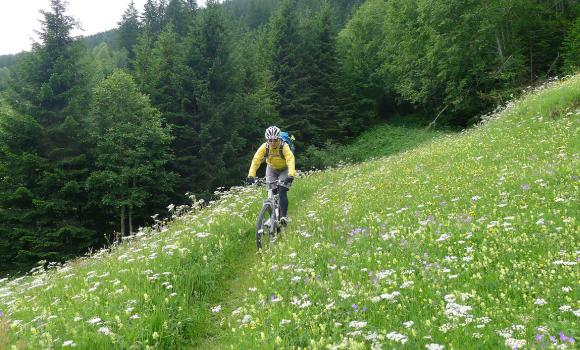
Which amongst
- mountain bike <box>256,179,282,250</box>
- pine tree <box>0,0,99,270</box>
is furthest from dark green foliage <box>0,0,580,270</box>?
mountain bike <box>256,179,282,250</box>

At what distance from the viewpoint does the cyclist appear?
36.2 ft

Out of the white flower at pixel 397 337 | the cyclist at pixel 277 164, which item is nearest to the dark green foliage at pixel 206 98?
the cyclist at pixel 277 164

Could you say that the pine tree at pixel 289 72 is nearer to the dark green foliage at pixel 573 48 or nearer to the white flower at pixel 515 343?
the dark green foliage at pixel 573 48

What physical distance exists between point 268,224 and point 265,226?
168mm

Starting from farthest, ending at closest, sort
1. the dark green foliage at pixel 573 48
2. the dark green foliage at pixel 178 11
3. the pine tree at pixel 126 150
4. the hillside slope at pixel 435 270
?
the dark green foliage at pixel 178 11 < the dark green foliage at pixel 573 48 < the pine tree at pixel 126 150 < the hillside slope at pixel 435 270

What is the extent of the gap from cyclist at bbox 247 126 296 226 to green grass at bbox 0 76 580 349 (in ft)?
2.75

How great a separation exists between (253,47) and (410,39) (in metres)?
20.3

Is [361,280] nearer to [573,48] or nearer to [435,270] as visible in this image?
[435,270]

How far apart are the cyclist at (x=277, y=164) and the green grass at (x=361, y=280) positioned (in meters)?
0.84

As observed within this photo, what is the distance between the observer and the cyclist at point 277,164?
36.2 feet

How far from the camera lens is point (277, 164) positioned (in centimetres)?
1184

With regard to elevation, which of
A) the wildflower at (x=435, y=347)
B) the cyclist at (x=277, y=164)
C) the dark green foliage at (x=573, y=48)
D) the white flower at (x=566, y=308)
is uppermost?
the dark green foliage at (x=573, y=48)

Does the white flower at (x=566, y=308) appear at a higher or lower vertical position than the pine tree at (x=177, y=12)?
lower

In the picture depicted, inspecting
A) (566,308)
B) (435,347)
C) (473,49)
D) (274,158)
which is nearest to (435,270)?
(566,308)
